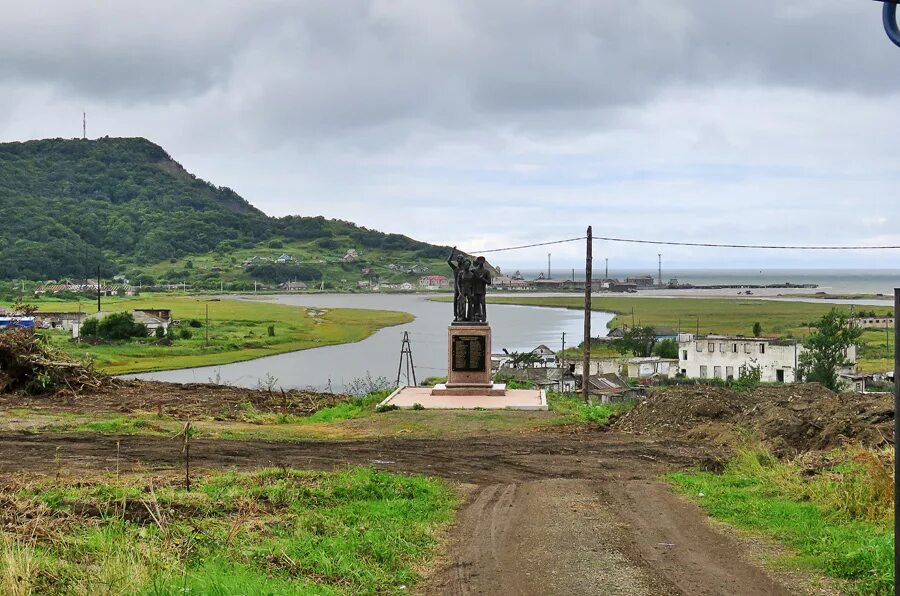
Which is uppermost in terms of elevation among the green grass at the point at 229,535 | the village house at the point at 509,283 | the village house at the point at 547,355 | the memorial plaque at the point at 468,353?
the village house at the point at 509,283

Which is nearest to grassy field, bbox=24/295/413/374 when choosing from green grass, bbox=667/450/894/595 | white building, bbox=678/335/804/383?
green grass, bbox=667/450/894/595

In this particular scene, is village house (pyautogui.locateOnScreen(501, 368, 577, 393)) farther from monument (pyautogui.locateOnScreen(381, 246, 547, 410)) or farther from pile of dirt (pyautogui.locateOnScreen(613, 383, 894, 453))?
pile of dirt (pyautogui.locateOnScreen(613, 383, 894, 453))

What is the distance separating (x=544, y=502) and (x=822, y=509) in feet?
9.76

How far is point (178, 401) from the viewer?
2269cm

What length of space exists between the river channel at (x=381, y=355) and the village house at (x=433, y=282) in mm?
58954

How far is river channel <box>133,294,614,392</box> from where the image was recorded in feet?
141

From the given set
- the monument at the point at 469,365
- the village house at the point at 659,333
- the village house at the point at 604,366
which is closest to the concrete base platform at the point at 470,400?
the monument at the point at 469,365

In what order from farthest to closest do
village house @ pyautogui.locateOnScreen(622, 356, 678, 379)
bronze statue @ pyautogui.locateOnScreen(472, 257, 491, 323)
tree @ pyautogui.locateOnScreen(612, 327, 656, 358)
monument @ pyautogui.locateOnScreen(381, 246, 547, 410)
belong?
tree @ pyautogui.locateOnScreen(612, 327, 656, 358)
village house @ pyautogui.locateOnScreen(622, 356, 678, 379)
bronze statue @ pyautogui.locateOnScreen(472, 257, 491, 323)
monument @ pyautogui.locateOnScreen(381, 246, 547, 410)

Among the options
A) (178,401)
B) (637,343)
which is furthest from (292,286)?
(178,401)

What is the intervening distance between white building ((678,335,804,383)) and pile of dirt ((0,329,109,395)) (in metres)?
34.4

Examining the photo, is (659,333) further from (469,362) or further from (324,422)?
(324,422)

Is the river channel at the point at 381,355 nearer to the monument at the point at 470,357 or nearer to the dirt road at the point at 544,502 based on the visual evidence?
the monument at the point at 470,357

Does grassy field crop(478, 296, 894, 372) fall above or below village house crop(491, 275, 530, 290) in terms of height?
below

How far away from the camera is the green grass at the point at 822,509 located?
7.09 m
